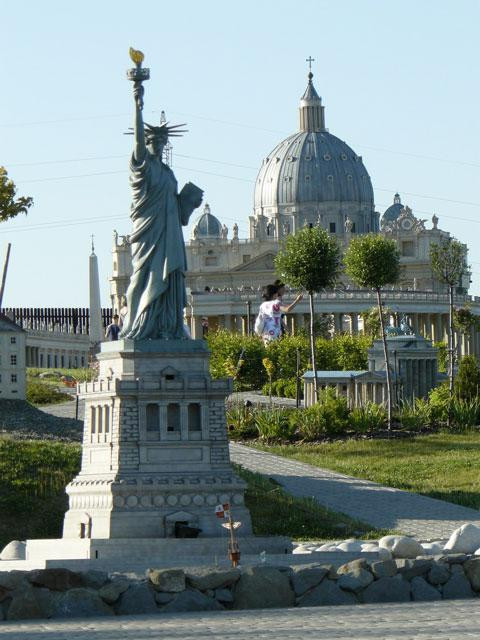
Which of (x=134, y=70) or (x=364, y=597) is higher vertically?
(x=134, y=70)

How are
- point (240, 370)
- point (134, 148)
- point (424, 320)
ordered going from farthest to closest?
point (424, 320) → point (240, 370) → point (134, 148)

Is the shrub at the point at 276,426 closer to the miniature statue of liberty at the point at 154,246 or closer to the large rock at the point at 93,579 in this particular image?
the miniature statue of liberty at the point at 154,246

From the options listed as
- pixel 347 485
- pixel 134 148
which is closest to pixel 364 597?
pixel 134 148

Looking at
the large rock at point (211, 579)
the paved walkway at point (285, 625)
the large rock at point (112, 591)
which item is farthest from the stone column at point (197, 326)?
the paved walkway at point (285, 625)

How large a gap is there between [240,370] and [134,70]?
187ft

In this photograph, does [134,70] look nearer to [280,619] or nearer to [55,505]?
[55,505]

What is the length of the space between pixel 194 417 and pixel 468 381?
38.4 metres

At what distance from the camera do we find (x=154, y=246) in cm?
4272

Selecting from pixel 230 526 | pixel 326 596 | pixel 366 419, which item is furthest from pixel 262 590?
pixel 366 419

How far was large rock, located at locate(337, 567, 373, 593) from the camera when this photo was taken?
2897 cm

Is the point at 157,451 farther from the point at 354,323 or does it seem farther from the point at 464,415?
the point at 354,323

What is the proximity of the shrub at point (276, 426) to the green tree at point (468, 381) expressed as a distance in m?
7.91

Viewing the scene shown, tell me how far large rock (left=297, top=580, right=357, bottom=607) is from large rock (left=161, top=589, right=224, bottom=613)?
1206 mm

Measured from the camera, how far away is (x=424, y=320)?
172 metres
